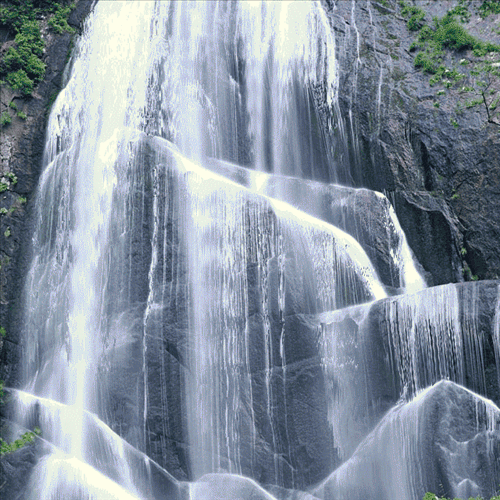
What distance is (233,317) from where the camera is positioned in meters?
12.2

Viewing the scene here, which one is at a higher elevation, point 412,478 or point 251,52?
point 251,52

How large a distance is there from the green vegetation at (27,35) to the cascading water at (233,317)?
158 centimetres

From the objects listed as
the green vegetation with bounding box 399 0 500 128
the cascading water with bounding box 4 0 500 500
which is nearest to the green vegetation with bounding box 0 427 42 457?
the cascading water with bounding box 4 0 500 500

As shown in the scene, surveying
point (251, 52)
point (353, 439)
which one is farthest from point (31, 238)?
point (353, 439)

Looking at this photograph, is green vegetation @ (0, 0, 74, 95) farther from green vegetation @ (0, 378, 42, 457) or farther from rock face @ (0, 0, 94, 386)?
green vegetation @ (0, 378, 42, 457)

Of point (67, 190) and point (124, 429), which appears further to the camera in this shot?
A: point (67, 190)

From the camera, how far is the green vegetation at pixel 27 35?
1572cm

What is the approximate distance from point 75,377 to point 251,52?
26.7 feet

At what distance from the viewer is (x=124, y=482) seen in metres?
11.7

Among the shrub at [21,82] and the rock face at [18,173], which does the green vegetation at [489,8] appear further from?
the shrub at [21,82]

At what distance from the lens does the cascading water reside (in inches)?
436

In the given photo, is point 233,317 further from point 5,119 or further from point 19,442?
point 5,119

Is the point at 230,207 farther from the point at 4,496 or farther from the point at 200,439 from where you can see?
the point at 4,496

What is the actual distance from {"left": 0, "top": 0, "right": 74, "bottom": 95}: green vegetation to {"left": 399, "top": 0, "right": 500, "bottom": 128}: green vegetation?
27.8ft
